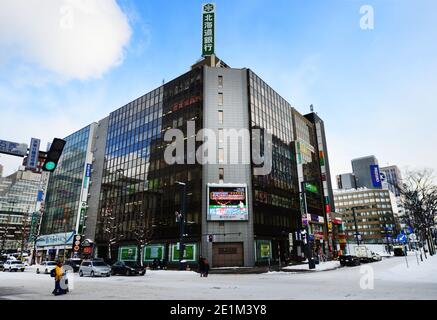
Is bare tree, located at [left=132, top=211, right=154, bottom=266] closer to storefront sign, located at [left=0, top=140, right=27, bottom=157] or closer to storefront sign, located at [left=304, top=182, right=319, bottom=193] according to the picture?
storefront sign, located at [left=304, top=182, right=319, bottom=193]

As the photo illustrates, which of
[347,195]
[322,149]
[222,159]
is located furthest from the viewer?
[347,195]

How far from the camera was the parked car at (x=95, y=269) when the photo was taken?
2792 cm

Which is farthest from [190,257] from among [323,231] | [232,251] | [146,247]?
[323,231]

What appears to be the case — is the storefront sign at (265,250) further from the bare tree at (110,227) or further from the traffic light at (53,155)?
the traffic light at (53,155)

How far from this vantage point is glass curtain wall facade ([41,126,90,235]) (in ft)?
235

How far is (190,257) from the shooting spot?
44.8m

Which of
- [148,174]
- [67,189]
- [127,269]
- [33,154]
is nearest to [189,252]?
[127,269]

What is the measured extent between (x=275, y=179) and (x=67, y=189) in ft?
173

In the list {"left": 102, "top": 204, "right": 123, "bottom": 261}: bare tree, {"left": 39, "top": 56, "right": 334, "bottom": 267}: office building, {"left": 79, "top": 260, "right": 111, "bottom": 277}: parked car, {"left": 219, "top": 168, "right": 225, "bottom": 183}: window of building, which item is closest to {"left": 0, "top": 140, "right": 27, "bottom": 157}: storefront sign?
{"left": 79, "top": 260, "right": 111, "bottom": 277}: parked car

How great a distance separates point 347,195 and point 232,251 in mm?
122644
